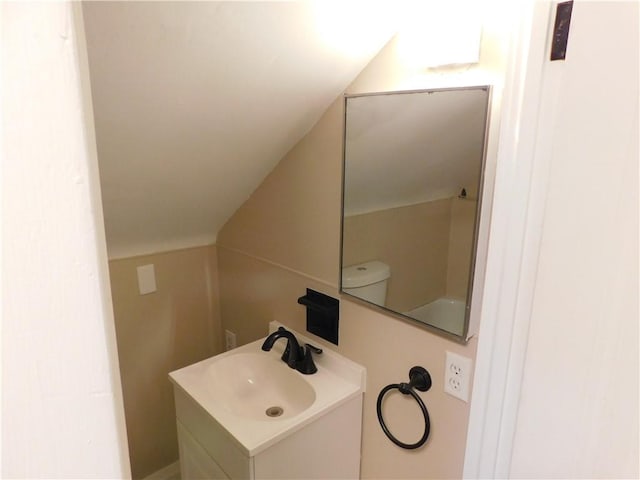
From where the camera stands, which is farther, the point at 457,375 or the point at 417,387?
the point at 417,387

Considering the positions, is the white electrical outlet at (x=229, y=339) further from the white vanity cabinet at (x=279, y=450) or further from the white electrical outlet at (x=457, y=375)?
the white electrical outlet at (x=457, y=375)

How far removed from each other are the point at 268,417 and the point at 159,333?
74 centimetres

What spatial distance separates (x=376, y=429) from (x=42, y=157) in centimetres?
132

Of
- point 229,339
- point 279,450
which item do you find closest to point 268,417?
point 279,450

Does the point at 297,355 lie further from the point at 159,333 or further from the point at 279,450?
the point at 159,333

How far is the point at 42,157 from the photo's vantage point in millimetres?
358

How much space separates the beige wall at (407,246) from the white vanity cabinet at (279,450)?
430mm

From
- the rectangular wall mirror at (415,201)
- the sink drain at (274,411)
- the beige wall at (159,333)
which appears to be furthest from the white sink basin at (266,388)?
the beige wall at (159,333)

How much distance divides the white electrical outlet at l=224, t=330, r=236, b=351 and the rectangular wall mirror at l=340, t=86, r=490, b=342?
2.87ft

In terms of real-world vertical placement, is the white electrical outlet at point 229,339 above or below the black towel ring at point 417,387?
below

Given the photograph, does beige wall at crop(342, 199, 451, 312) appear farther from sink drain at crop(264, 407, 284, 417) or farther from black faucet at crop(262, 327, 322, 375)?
sink drain at crop(264, 407, 284, 417)

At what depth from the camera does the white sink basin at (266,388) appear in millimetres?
1220

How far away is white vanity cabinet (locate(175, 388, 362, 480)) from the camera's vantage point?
1.16m

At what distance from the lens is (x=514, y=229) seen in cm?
72
